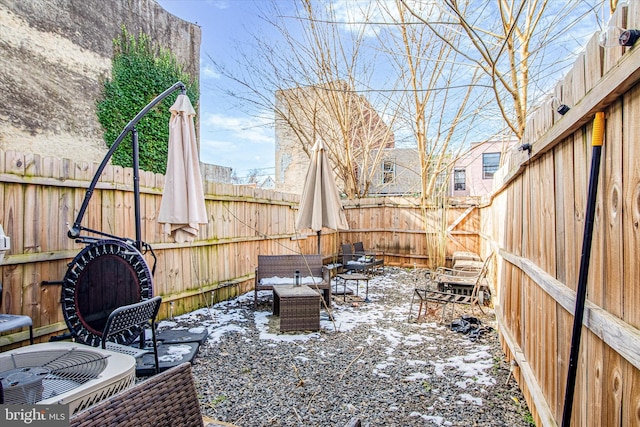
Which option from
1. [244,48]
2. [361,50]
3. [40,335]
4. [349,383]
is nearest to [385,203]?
[361,50]

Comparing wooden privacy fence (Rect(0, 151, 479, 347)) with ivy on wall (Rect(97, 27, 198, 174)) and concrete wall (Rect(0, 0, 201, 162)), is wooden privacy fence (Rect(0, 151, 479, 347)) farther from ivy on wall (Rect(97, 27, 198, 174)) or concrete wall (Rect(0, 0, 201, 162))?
concrete wall (Rect(0, 0, 201, 162))

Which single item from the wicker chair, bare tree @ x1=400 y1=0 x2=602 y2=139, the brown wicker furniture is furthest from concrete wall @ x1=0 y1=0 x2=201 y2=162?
the wicker chair

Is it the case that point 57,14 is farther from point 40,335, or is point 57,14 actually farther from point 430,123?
point 430,123

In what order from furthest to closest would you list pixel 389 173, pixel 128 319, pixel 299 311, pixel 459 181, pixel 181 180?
pixel 459 181, pixel 389 173, pixel 299 311, pixel 181 180, pixel 128 319

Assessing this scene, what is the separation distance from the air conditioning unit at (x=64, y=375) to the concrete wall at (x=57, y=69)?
7008 mm

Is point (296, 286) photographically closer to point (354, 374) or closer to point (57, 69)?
point (354, 374)

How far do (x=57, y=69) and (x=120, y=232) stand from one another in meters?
6.03

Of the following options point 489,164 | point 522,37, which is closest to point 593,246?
point 522,37

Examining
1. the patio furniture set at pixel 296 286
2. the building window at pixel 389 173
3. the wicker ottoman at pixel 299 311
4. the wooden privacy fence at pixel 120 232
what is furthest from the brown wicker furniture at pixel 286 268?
the building window at pixel 389 173

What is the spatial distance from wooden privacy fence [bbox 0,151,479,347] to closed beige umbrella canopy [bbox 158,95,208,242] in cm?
78

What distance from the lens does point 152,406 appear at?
1.15m

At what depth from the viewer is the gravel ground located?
2.48m

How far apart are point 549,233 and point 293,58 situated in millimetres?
9045

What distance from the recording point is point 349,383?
2963 mm
